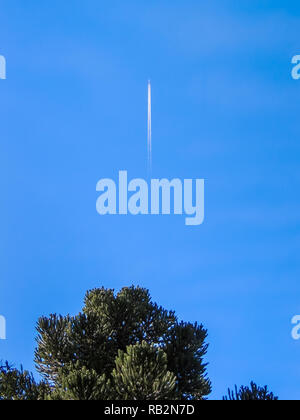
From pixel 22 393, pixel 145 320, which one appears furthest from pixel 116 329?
pixel 22 393

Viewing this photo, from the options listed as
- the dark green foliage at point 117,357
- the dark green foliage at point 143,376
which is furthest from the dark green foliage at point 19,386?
the dark green foliage at point 143,376

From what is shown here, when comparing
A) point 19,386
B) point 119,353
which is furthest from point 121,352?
point 19,386

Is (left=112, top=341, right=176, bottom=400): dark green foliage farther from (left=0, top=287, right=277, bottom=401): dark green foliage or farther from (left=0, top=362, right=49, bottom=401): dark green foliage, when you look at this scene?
(left=0, top=362, right=49, bottom=401): dark green foliage

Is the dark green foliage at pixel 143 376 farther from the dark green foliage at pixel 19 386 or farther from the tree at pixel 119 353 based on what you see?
the dark green foliage at pixel 19 386

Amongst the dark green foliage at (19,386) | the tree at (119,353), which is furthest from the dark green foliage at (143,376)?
the dark green foliage at (19,386)

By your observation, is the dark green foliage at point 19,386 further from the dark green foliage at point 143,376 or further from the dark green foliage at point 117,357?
the dark green foliage at point 143,376

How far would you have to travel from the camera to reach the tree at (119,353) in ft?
30.2

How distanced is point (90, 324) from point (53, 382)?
141 centimetres

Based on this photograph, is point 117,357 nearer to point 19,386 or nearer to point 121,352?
point 121,352

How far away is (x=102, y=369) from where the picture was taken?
11281 millimetres

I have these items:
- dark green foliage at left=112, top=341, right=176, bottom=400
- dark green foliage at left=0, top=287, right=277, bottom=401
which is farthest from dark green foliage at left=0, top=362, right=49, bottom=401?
dark green foliage at left=112, top=341, right=176, bottom=400

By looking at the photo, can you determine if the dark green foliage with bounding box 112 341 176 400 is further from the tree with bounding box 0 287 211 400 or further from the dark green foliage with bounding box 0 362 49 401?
the dark green foliage with bounding box 0 362 49 401

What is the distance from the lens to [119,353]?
9.64m

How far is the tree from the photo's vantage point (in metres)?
9.22
